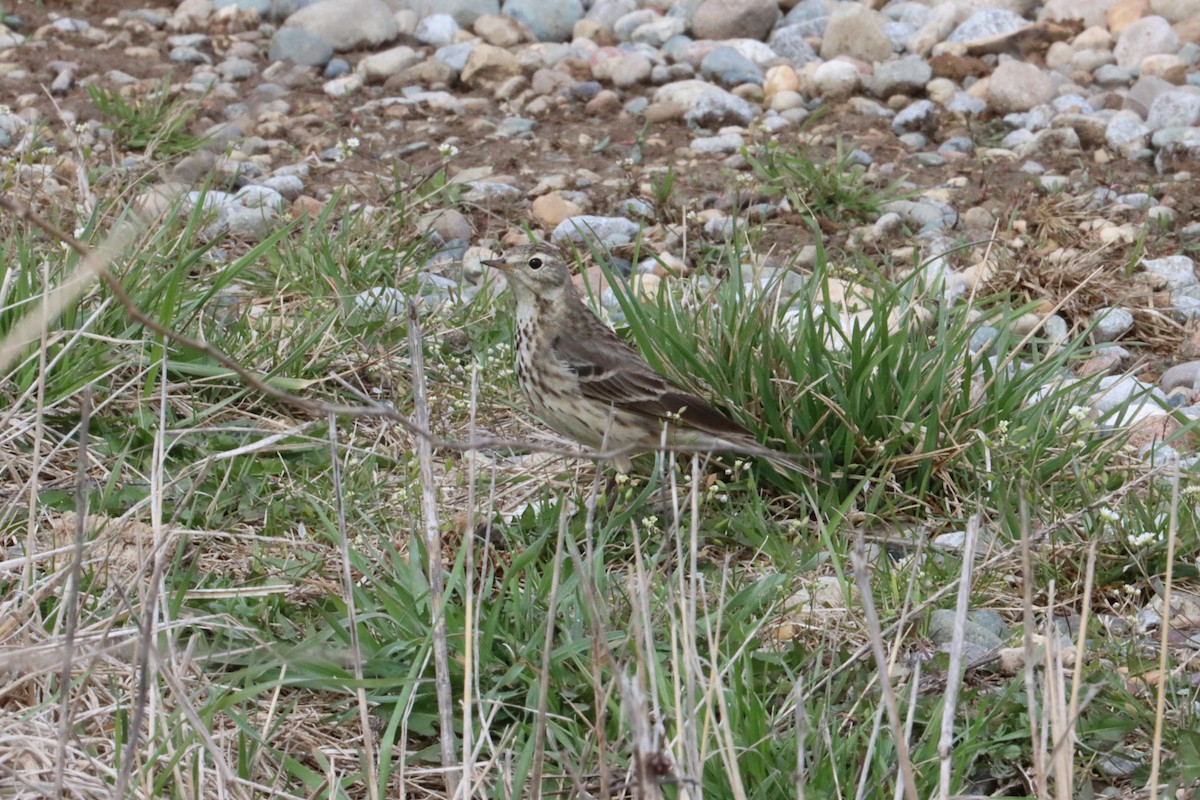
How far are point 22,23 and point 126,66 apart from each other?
3.81ft

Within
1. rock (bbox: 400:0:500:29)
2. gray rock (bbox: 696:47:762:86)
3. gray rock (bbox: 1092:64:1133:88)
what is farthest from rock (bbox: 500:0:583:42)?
gray rock (bbox: 1092:64:1133:88)

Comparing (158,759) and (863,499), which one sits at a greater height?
(158,759)

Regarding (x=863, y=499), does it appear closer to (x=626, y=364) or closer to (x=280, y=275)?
(x=626, y=364)

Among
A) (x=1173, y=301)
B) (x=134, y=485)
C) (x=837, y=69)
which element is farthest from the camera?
(x=837, y=69)

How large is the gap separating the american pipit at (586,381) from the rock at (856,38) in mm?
4799

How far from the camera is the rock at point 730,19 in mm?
9688

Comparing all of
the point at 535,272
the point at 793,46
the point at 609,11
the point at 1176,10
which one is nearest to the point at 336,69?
the point at 609,11

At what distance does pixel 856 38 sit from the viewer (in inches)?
367

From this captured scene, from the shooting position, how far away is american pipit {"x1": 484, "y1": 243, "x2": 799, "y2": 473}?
184 inches

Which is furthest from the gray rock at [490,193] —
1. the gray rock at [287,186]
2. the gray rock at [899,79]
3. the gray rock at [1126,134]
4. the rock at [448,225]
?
the gray rock at [1126,134]

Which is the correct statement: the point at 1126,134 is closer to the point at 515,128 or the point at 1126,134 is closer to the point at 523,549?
the point at 515,128

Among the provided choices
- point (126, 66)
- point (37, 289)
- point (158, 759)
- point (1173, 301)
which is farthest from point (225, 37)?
point (158, 759)

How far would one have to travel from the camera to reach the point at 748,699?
322cm

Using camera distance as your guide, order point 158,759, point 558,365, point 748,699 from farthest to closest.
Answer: point 558,365 < point 748,699 < point 158,759
